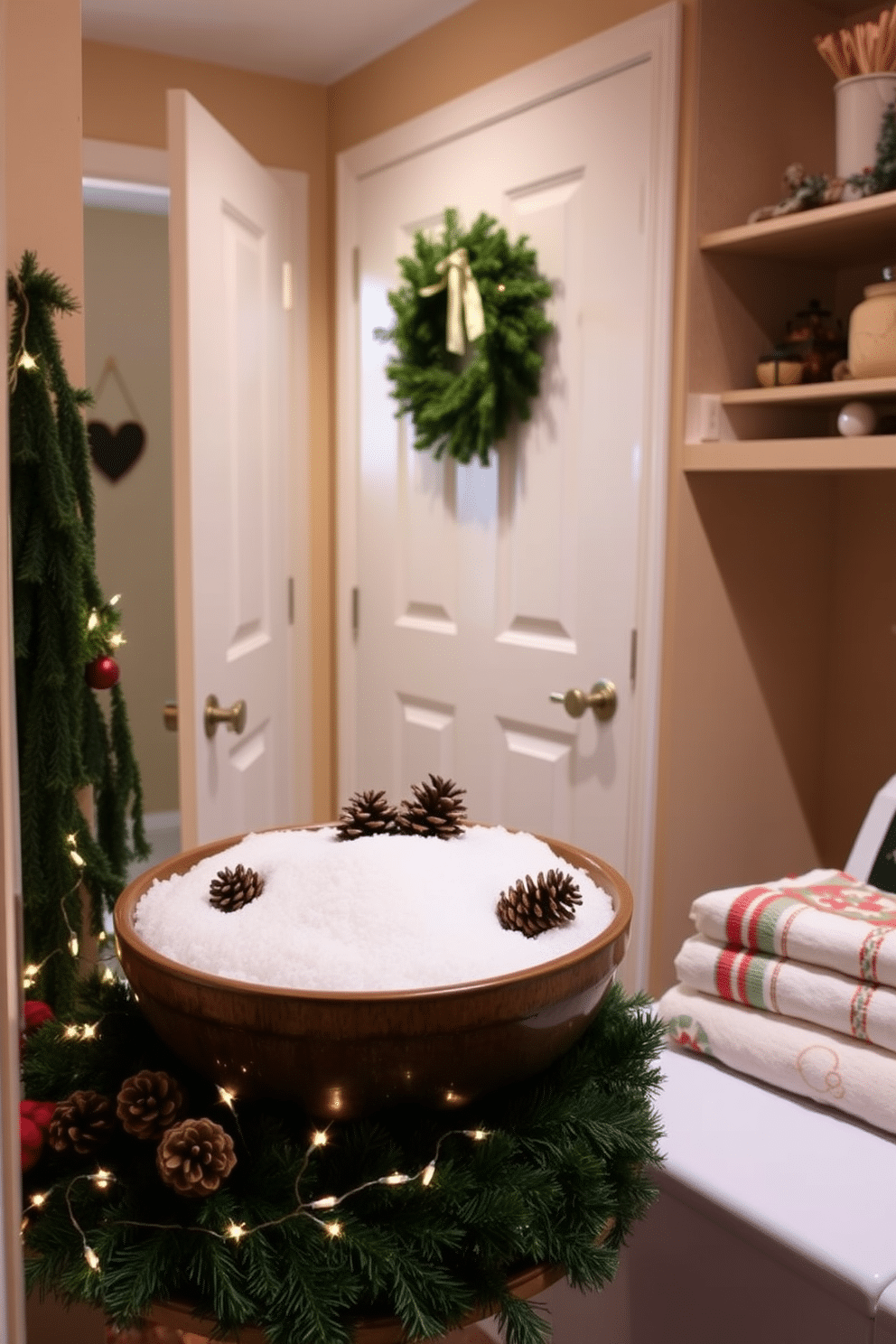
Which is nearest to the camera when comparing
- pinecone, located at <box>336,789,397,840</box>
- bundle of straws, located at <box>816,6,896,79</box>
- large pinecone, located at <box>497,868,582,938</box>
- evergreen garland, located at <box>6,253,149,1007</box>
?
large pinecone, located at <box>497,868,582,938</box>

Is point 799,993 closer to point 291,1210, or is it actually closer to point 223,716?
point 291,1210

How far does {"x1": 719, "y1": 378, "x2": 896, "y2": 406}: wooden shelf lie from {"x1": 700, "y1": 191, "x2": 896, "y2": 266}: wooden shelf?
246mm

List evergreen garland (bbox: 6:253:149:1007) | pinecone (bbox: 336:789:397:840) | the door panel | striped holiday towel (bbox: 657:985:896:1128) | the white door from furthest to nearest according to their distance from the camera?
1. the door panel
2. the white door
3. evergreen garland (bbox: 6:253:149:1007)
4. striped holiday towel (bbox: 657:985:896:1128)
5. pinecone (bbox: 336:789:397:840)

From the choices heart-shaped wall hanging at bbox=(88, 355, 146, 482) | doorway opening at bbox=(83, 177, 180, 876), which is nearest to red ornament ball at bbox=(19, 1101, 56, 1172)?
doorway opening at bbox=(83, 177, 180, 876)

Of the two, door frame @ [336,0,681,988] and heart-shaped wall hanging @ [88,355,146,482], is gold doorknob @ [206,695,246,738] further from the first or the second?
heart-shaped wall hanging @ [88,355,146,482]

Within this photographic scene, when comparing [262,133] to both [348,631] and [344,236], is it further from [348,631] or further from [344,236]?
[348,631]

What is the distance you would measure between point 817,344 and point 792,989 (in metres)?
1.37

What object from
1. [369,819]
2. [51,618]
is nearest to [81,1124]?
[369,819]

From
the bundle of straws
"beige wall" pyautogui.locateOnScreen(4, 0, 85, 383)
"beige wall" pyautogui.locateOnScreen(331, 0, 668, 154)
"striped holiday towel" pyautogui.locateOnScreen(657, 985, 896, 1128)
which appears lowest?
"striped holiday towel" pyautogui.locateOnScreen(657, 985, 896, 1128)

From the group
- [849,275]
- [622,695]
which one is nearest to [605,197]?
[849,275]

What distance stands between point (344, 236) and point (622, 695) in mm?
1461

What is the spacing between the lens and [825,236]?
2092mm

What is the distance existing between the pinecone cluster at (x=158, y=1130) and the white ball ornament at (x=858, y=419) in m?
1.60

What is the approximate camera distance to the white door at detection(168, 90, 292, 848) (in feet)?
6.73
